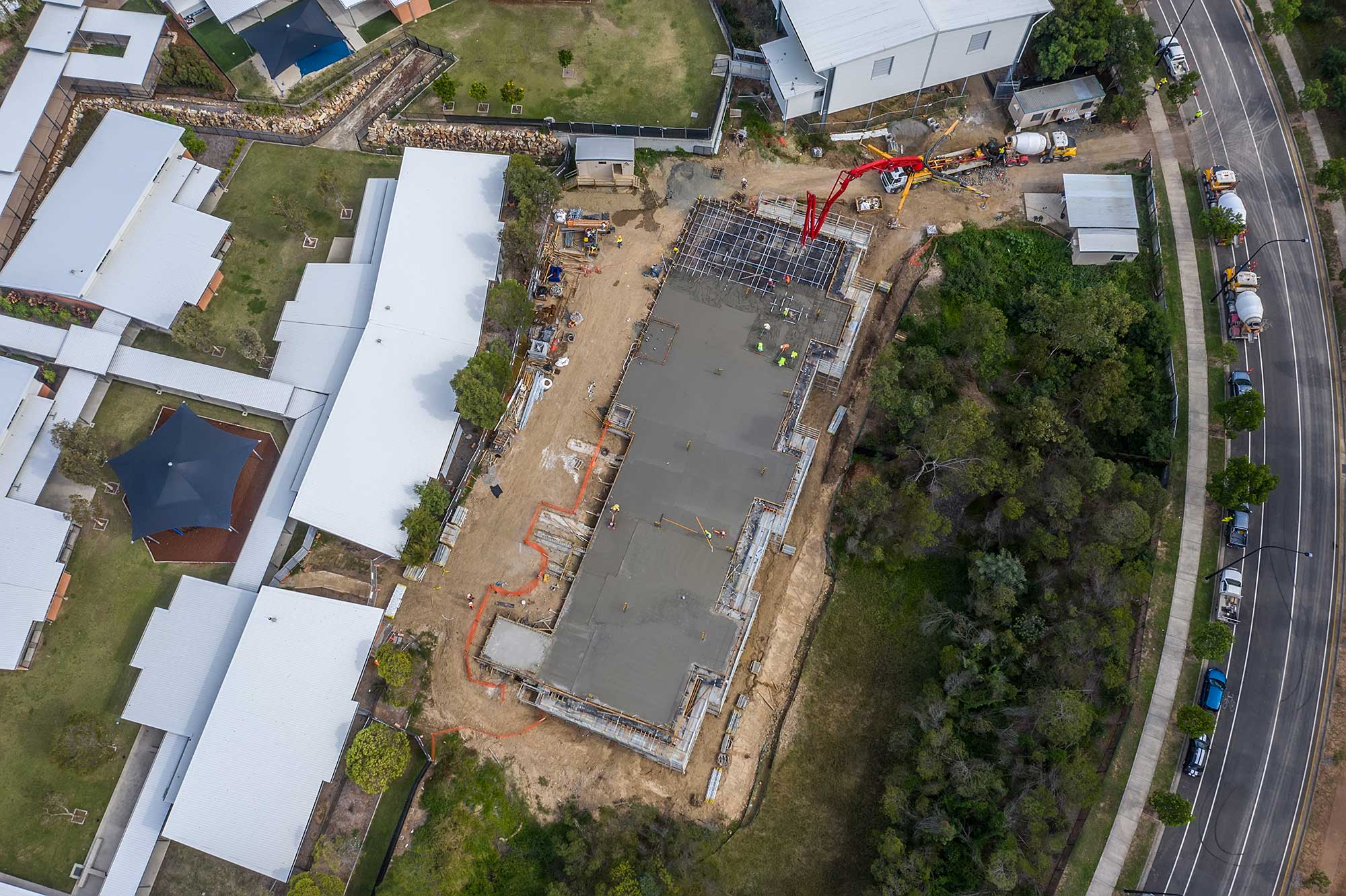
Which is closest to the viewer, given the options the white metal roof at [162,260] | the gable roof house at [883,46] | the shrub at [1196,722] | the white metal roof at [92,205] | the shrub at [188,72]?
the shrub at [1196,722]

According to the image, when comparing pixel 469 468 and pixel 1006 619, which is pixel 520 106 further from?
pixel 1006 619

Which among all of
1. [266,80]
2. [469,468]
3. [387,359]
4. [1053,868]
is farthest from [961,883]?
[266,80]

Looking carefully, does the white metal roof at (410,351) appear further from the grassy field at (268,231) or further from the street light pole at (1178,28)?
the street light pole at (1178,28)

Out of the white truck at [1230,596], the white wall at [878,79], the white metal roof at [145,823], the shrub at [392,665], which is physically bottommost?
the white metal roof at [145,823]

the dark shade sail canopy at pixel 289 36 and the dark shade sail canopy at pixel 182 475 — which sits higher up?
the dark shade sail canopy at pixel 289 36

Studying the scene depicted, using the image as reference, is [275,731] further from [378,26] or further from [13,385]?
[378,26]

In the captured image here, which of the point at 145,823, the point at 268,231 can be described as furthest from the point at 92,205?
the point at 145,823

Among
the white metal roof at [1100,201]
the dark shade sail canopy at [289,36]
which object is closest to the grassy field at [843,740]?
the white metal roof at [1100,201]

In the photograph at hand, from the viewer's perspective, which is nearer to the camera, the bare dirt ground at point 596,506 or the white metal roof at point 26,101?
the bare dirt ground at point 596,506
